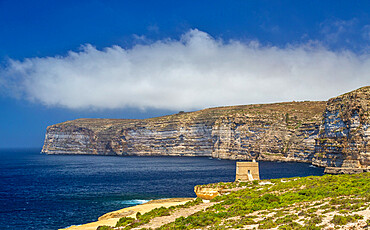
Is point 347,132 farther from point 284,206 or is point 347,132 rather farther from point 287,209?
point 287,209

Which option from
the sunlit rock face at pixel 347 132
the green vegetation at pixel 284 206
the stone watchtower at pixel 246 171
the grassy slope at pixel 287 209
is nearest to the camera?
the grassy slope at pixel 287 209

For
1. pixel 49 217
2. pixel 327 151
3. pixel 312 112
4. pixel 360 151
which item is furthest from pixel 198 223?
pixel 312 112

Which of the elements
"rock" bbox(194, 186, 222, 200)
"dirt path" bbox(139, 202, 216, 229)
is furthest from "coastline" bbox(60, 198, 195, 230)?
"rock" bbox(194, 186, 222, 200)

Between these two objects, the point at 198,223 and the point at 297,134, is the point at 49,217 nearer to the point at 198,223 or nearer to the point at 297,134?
the point at 198,223

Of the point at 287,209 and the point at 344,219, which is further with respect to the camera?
the point at 287,209

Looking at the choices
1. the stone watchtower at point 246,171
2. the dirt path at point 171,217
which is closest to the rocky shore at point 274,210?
the dirt path at point 171,217

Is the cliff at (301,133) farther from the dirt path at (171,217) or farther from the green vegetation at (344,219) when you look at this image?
the green vegetation at (344,219)

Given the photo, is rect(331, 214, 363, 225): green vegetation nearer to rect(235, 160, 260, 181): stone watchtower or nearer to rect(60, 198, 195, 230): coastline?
rect(60, 198, 195, 230): coastline

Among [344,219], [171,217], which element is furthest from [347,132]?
[344,219]

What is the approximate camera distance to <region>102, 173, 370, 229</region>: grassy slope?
66.8ft

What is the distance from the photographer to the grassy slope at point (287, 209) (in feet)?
66.8

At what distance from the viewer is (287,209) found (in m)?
24.9

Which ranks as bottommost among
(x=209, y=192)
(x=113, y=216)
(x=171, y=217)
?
(x=113, y=216)

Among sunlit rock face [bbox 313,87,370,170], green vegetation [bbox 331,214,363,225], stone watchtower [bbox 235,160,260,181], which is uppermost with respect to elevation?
sunlit rock face [bbox 313,87,370,170]
